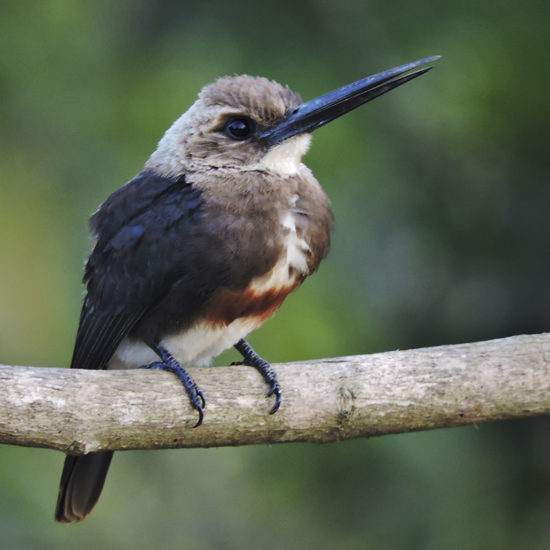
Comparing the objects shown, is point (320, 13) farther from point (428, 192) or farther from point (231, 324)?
point (231, 324)

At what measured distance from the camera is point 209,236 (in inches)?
117

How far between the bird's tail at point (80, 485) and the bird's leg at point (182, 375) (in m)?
0.35

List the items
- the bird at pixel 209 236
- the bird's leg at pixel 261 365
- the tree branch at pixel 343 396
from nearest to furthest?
the tree branch at pixel 343 396 → the bird's leg at pixel 261 365 → the bird at pixel 209 236

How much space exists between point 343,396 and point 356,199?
2.39 feet

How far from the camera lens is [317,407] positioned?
2.87 m

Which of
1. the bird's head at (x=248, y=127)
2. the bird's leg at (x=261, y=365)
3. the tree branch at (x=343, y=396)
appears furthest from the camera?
the bird's head at (x=248, y=127)

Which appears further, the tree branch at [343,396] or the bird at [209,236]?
the bird at [209,236]

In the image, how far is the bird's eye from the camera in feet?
10.6

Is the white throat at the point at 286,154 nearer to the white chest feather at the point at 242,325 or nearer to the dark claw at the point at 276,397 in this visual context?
the white chest feather at the point at 242,325

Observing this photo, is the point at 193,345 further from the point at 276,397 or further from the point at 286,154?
the point at 286,154

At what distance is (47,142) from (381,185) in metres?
1.07

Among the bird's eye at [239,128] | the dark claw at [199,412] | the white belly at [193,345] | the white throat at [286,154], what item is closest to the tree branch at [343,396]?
the dark claw at [199,412]

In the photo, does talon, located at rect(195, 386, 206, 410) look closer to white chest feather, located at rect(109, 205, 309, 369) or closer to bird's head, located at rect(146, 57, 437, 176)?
white chest feather, located at rect(109, 205, 309, 369)

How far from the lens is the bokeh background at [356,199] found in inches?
126
